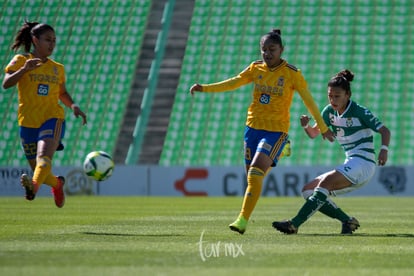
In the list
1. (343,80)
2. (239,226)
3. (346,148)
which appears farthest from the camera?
(346,148)

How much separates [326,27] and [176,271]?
2374 centimetres

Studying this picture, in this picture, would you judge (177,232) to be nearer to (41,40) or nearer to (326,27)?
(41,40)

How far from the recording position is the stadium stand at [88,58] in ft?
88.9

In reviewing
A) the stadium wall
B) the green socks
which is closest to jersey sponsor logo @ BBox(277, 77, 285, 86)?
the green socks

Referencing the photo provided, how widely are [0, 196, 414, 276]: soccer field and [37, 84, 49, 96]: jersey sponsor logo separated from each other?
146 centimetres

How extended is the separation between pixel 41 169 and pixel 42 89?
0.90m

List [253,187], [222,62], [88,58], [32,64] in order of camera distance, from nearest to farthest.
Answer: [253,187], [32,64], [222,62], [88,58]

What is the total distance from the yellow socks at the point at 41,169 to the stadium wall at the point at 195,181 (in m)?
13.3

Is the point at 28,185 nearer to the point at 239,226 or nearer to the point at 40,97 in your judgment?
the point at 40,97

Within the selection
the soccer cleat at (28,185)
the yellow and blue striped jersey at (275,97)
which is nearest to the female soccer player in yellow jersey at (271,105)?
the yellow and blue striped jersey at (275,97)

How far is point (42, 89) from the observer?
10.0m

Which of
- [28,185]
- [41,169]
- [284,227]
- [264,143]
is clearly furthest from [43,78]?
[284,227]

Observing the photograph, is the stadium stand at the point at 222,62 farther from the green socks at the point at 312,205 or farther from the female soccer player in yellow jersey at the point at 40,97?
the green socks at the point at 312,205

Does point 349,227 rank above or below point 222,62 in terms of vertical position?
below
